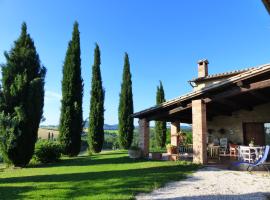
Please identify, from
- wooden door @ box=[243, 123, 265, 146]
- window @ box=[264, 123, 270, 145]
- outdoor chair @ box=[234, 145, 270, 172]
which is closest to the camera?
outdoor chair @ box=[234, 145, 270, 172]

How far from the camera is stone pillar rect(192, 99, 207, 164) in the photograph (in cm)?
1111

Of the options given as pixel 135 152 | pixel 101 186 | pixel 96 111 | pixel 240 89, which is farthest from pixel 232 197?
pixel 96 111

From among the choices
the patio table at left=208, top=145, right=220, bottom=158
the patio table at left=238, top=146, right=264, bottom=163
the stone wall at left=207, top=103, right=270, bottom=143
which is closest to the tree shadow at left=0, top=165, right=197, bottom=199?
the patio table at left=238, top=146, right=264, bottom=163

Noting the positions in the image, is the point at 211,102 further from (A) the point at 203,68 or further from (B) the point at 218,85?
(A) the point at 203,68

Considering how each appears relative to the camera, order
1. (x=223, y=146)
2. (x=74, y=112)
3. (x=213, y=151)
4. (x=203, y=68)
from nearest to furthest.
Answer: (x=213, y=151) < (x=223, y=146) < (x=74, y=112) < (x=203, y=68)

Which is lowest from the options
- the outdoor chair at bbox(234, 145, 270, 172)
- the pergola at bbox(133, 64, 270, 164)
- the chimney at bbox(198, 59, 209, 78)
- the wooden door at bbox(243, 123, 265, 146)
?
the outdoor chair at bbox(234, 145, 270, 172)

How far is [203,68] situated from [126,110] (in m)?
8.01

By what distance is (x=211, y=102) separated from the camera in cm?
1252

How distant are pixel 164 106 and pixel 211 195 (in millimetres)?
Answer: 7064

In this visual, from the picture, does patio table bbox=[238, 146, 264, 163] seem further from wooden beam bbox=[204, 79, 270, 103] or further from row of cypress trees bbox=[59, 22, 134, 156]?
row of cypress trees bbox=[59, 22, 134, 156]

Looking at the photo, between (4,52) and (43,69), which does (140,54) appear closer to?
(43,69)

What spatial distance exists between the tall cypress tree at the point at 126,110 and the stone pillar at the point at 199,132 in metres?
13.1

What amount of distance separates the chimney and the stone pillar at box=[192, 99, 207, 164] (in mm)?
8930

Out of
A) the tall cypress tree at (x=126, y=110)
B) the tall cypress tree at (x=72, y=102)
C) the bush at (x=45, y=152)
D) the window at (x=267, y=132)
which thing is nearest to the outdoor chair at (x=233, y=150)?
the window at (x=267, y=132)
